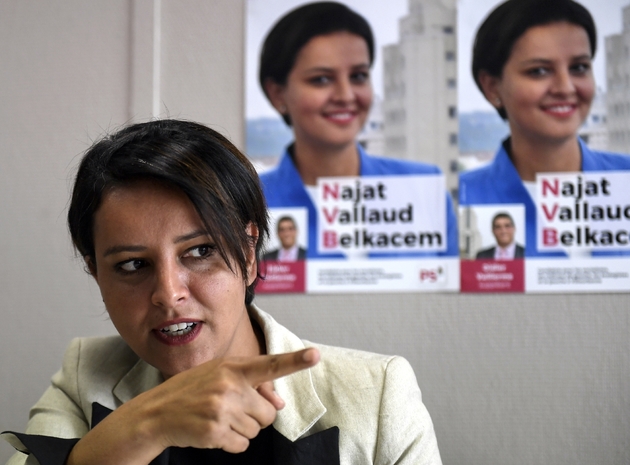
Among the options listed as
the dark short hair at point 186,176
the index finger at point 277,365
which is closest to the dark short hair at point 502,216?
the dark short hair at point 186,176

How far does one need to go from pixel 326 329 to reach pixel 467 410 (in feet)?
1.36

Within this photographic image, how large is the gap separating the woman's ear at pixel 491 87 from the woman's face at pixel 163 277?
3.24 ft

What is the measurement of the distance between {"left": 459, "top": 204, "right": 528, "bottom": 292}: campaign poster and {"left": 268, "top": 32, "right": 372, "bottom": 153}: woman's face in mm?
387

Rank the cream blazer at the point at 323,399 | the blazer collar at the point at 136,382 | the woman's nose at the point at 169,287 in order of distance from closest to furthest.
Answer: the woman's nose at the point at 169,287 → the cream blazer at the point at 323,399 → the blazer collar at the point at 136,382

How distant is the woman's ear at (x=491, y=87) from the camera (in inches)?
66.5

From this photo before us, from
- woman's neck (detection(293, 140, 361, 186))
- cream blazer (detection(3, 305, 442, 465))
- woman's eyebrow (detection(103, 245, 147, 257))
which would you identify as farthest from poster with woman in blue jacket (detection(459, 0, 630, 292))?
woman's eyebrow (detection(103, 245, 147, 257))

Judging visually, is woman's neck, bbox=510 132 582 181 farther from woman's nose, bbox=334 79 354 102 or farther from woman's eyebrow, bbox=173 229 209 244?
woman's eyebrow, bbox=173 229 209 244

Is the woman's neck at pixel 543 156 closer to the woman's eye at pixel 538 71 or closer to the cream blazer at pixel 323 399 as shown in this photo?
the woman's eye at pixel 538 71

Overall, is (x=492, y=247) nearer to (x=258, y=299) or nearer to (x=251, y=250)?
(x=258, y=299)

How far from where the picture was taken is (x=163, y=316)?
3.10 ft

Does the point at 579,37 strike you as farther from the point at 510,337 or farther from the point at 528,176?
the point at 510,337

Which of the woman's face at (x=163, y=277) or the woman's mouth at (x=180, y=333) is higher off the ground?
the woman's face at (x=163, y=277)

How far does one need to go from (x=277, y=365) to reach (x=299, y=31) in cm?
128

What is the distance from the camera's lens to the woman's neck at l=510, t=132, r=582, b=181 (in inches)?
64.7
